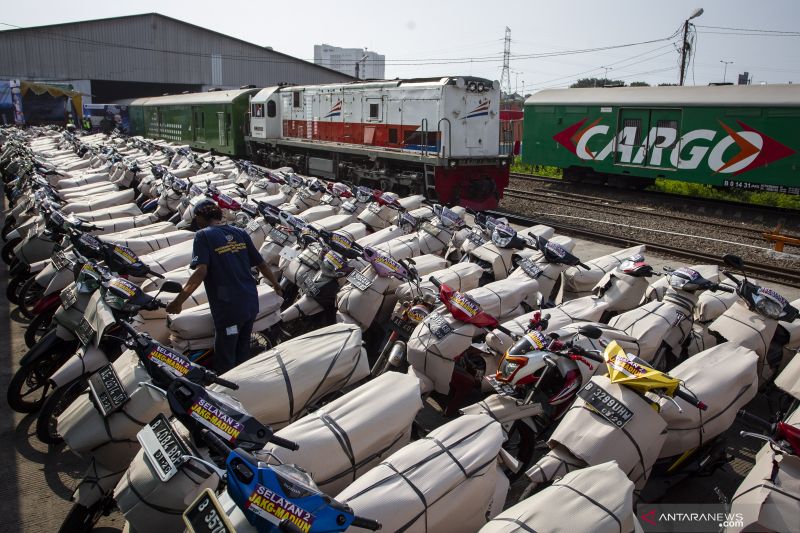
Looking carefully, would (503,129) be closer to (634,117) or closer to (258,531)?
(634,117)

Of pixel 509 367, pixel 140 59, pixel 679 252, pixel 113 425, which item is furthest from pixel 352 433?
pixel 140 59

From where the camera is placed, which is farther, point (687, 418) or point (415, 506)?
point (687, 418)

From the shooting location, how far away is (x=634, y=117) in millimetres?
18453

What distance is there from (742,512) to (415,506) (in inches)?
68.1

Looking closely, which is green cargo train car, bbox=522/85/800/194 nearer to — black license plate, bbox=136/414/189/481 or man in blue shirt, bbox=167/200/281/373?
man in blue shirt, bbox=167/200/281/373

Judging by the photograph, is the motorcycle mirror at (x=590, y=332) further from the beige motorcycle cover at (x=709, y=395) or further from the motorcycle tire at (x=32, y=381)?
the motorcycle tire at (x=32, y=381)

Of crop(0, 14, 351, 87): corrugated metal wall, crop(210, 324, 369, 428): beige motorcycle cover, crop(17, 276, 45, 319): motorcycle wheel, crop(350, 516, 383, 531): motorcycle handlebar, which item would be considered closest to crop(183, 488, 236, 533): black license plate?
crop(350, 516, 383, 531): motorcycle handlebar

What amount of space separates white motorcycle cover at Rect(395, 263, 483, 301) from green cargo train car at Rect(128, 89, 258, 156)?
21777 millimetres

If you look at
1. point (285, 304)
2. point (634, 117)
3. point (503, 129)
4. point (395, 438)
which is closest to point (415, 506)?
point (395, 438)

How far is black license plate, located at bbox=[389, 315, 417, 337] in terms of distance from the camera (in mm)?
5422

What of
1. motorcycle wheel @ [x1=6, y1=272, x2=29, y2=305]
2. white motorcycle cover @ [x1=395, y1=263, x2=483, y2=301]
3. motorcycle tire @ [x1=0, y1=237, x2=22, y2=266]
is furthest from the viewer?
motorcycle tire @ [x1=0, y1=237, x2=22, y2=266]

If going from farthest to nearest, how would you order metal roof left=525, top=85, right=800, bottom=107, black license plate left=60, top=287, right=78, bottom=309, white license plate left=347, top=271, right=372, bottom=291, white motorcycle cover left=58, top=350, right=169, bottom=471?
metal roof left=525, top=85, right=800, bottom=107, white license plate left=347, top=271, right=372, bottom=291, black license plate left=60, top=287, right=78, bottom=309, white motorcycle cover left=58, top=350, right=169, bottom=471

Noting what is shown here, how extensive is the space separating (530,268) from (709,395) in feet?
8.98

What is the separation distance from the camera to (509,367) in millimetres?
3947
